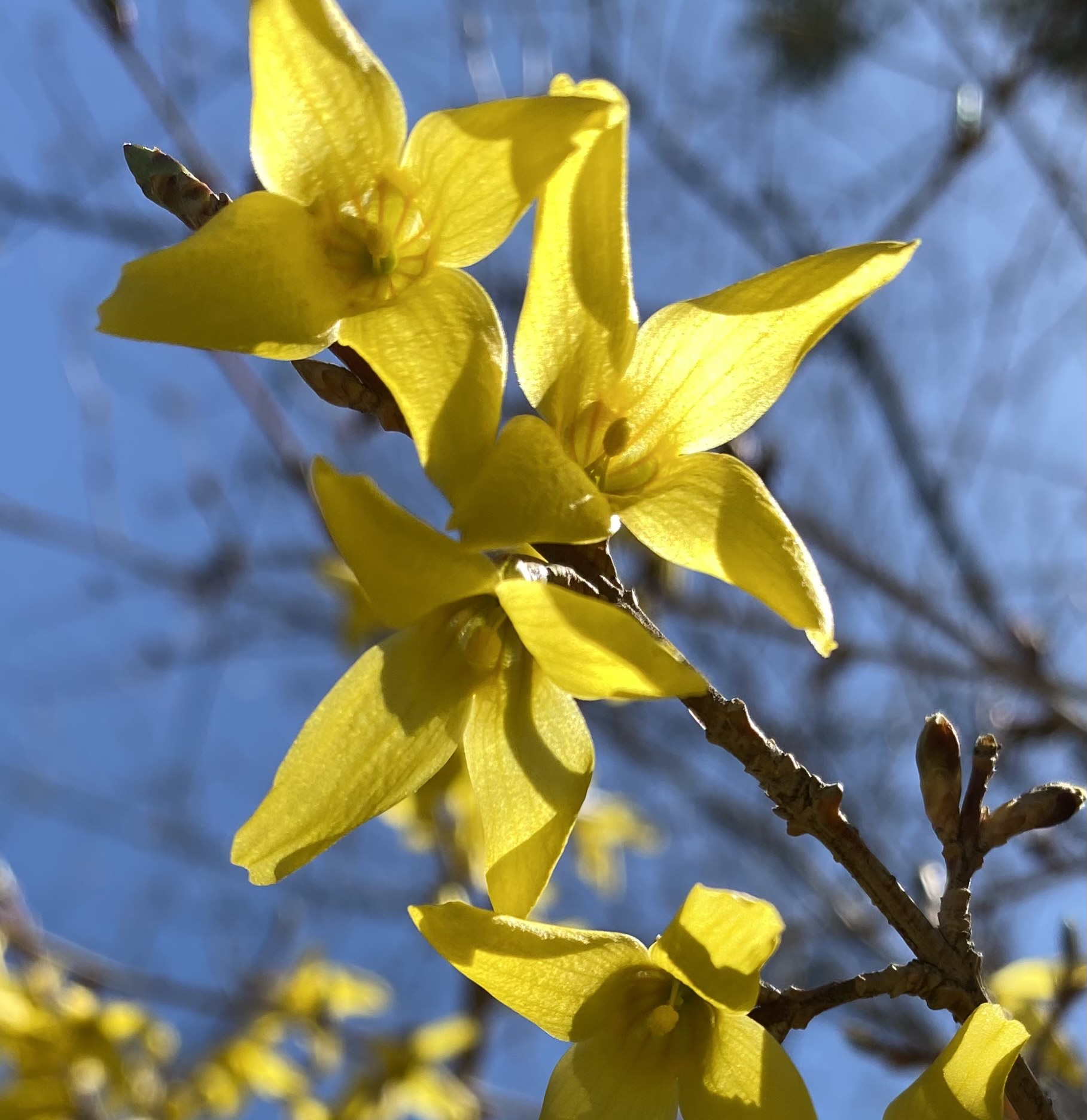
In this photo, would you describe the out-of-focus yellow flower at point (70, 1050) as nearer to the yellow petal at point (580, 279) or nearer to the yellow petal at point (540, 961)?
the yellow petal at point (540, 961)

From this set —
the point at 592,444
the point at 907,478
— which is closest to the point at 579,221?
the point at 592,444

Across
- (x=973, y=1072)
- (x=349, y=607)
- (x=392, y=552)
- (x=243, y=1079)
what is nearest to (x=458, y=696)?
(x=392, y=552)

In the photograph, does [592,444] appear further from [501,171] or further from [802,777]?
[802,777]

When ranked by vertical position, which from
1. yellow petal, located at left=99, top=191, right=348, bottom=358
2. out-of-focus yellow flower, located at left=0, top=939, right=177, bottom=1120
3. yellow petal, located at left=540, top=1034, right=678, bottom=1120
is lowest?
out-of-focus yellow flower, located at left=0, top=939, right=177, bottom=1120

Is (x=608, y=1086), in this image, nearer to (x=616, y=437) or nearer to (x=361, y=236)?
(x=616, y=437)

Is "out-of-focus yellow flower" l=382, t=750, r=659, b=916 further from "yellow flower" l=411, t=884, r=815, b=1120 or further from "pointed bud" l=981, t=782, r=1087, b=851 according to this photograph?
"pointed bud" l=981, t=782, r=1087, b=851

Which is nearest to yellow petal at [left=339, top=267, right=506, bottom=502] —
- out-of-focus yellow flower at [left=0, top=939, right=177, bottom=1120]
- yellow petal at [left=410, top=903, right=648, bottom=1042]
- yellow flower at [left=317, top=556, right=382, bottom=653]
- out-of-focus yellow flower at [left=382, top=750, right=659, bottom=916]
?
yellow petal at [left=410, top=903, right=648, bottom=1042]

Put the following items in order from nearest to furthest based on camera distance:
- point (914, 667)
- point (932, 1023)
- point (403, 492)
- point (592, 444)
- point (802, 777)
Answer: point (802, 777) < point (592, 444) < point (914, 667) < point (932, 1023) < point (403, 492)
